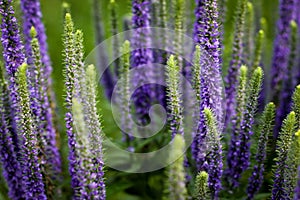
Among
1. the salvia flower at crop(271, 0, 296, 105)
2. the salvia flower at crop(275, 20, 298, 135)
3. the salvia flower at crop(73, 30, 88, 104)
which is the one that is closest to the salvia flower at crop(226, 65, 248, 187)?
the salvia flower at crop(275, 20, 298, 135)

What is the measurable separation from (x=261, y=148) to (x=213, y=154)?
34 cm

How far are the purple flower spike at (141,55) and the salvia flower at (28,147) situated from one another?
108 cm

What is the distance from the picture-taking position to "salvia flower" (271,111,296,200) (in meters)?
2.34

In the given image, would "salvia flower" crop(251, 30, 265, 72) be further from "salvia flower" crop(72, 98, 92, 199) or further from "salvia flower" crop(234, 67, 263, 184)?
"salvia flower" crop(72, 98, 92, 199)

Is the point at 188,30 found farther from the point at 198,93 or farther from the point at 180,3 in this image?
the point at 198,93

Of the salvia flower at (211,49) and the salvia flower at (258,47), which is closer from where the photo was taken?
the salvia flower at (211,49)

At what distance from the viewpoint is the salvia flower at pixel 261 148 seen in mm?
2541

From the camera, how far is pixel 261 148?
2725 millimetres

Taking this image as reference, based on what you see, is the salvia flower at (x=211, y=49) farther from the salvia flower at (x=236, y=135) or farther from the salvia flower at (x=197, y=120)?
the salvia flower at (x=236, y=135)

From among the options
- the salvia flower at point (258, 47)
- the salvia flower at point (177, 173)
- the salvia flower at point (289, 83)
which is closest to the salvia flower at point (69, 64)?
the salvia flower at point (177, 173)

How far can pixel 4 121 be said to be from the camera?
284cm

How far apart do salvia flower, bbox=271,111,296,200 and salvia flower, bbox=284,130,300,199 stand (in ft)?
0.15

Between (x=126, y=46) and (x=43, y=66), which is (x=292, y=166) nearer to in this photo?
(x=126, y=46)

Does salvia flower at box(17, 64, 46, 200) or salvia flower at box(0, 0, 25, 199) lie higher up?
→ salvia flower at box(0, 0, 25, 199)
